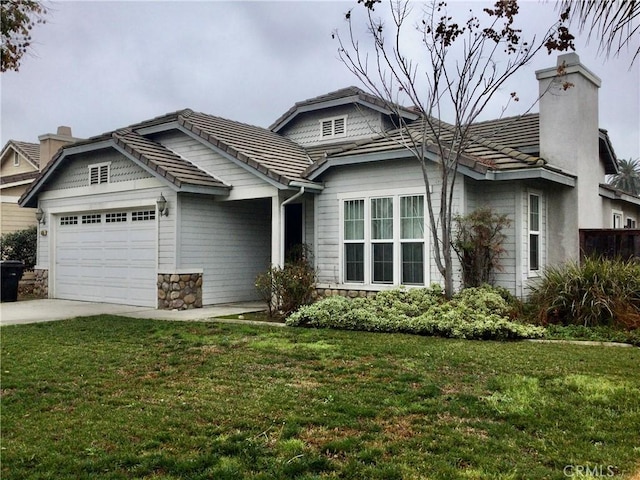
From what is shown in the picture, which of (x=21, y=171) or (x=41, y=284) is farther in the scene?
(x=21, y=171)

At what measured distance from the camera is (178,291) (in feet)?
42.7

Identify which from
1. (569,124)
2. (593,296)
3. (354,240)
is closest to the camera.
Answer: (593,296)

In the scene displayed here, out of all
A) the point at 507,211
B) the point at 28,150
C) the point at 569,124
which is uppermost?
the point at 28,150

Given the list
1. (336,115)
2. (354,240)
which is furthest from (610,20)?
(336,115)

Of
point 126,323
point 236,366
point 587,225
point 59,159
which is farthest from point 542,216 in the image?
point 59,159

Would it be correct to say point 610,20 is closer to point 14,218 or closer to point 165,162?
point 165,162

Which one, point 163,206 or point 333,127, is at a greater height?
point 333,127

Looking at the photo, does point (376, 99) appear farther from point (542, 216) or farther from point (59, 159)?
point (59, 159)

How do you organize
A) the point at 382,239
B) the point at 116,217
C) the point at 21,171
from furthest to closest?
the point at 21,171, the point at 116,217, the point at 382,239

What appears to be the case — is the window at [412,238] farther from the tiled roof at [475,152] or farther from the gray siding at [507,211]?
the tiled roof at [475,152]

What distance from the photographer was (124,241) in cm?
1450

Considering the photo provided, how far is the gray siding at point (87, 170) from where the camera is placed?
14.3m

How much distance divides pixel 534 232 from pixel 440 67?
4.04 m

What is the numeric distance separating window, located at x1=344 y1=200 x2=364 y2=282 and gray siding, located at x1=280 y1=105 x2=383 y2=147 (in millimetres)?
3365
